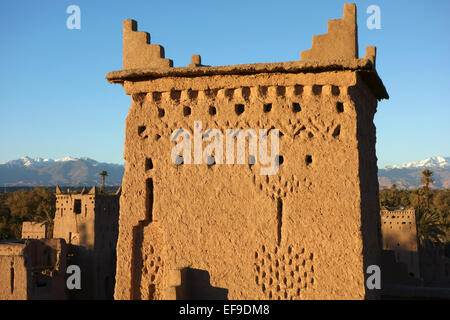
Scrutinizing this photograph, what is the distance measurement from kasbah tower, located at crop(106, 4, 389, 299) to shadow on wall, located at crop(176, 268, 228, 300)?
15mm

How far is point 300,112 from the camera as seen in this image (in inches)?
285

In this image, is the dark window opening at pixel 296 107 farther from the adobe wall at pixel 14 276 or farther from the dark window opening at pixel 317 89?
the adobe wall at pixel 14 276

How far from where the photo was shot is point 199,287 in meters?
7.41

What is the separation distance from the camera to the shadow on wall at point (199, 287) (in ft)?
24.0

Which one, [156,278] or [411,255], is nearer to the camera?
[156,278]

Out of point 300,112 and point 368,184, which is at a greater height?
point 300,112

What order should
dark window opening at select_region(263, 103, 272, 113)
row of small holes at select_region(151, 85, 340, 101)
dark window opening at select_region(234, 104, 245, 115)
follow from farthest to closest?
dark window opening at select_region(234, 104, 245, 115)
dark window opening at select_region(263, 103, 272, 113)
row of small holes at select_region(151, 85, 340, 101)

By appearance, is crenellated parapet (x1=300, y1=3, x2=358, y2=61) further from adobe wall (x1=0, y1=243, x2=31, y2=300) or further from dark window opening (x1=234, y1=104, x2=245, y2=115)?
adobe wall (x1=0, y1=243, x2=31, y2=300)

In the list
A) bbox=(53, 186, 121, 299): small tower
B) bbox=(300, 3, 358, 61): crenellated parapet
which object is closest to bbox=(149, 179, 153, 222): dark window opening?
bbox=(300, 3, 358, 61): crenellated parapet

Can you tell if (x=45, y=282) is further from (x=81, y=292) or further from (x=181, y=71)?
(x=181, y=71)

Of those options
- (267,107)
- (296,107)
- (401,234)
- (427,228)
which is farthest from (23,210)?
(296,107)

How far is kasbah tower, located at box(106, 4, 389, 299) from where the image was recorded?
276 inches
